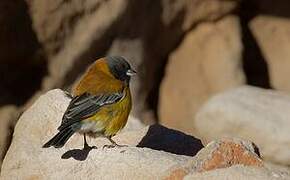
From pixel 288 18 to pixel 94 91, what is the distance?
5282mm

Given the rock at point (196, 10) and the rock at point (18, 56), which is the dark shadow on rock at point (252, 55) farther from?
the rock at point (18, 56)

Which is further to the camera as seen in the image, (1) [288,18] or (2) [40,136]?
(1) [288,18]

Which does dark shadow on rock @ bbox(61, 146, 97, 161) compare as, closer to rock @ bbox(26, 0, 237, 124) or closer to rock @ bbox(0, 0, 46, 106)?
rock @ bbox(0, 0, 46, 106)

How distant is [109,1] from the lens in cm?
897

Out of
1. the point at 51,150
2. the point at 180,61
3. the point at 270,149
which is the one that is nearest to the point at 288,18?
the point at 180,61

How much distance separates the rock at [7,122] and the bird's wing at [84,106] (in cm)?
199

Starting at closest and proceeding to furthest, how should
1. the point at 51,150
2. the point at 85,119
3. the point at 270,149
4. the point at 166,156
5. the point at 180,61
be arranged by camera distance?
1. the point at 166,156
2. the point at 51,150
3. the point at 85,119
4. the point at 270,149
5. the point at 180,61

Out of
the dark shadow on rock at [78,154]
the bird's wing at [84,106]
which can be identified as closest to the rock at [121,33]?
the bird's wing at [84,106]

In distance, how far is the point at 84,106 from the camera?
239 inches

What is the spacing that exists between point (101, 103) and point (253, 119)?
2879 mm

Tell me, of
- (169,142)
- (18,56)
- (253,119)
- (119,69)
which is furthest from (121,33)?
(169,142)

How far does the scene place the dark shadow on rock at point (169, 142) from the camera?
6281mm

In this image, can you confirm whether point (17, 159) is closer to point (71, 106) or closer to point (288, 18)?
point (71, 106)

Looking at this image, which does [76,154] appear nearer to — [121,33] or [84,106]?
[84,106]
